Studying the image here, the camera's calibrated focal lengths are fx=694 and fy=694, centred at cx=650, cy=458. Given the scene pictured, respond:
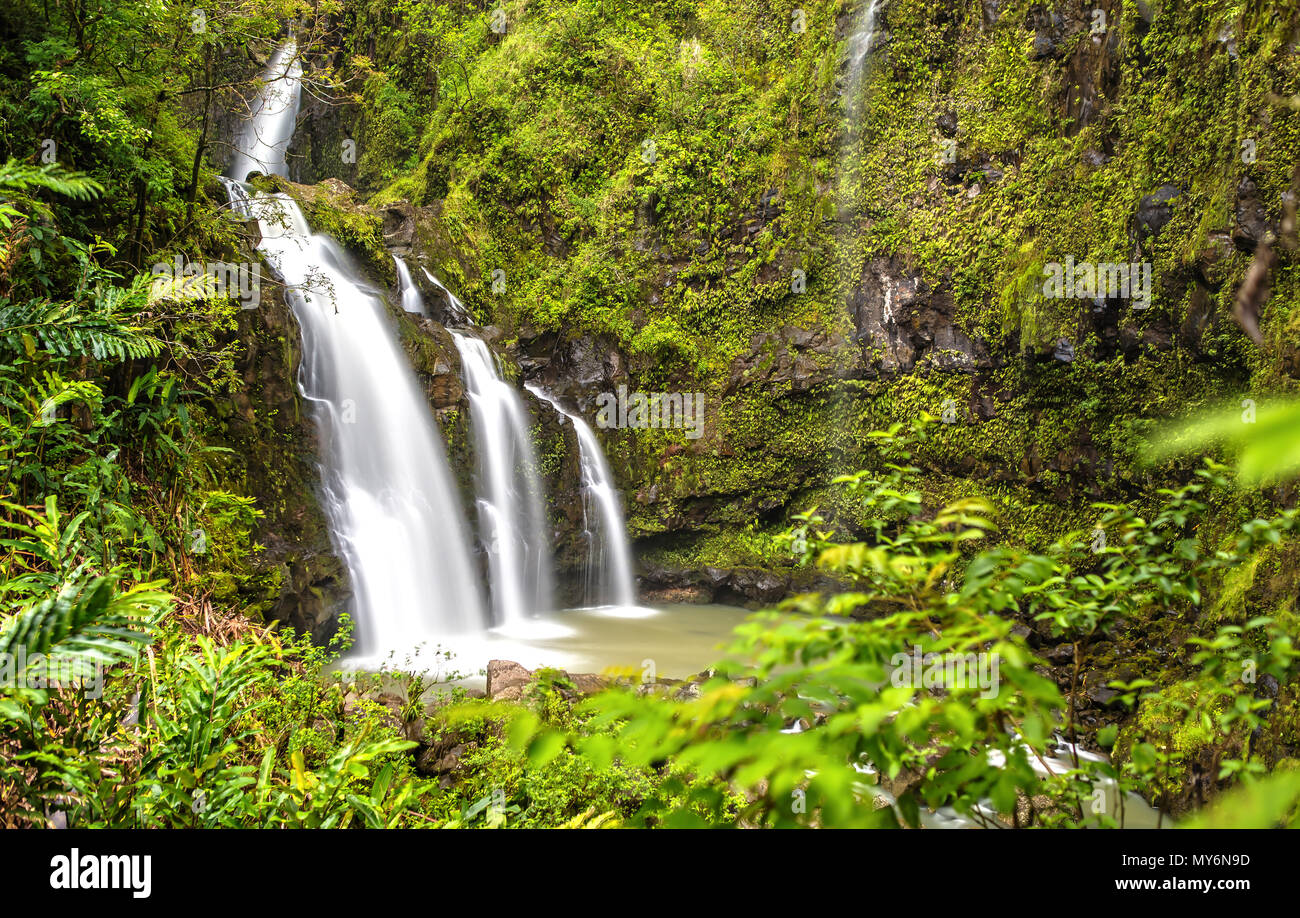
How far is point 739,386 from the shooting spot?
13938 millimetres

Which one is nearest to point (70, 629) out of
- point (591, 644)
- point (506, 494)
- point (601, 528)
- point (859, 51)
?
point (591, 644)

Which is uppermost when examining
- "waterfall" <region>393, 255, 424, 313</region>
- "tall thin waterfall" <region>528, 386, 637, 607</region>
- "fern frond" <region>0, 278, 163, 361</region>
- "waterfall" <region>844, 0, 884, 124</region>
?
"waterfall" <region>844, 0, 884, 124</region>

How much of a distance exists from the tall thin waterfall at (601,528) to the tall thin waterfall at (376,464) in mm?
2660

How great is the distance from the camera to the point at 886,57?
13367mm

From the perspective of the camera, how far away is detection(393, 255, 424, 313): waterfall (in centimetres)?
1312

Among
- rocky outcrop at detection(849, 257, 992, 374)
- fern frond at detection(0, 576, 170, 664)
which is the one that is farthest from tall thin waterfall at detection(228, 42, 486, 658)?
rocky outcrop at detection(849, 257, 992, 374)

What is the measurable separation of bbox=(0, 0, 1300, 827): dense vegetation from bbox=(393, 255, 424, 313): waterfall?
40cm

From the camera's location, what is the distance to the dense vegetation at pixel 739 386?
175cm

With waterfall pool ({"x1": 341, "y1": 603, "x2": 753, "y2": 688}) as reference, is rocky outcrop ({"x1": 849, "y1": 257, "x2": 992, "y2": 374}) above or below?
above

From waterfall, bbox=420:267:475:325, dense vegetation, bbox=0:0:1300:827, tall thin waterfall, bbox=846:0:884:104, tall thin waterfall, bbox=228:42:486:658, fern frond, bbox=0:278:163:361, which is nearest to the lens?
dense vegetation, bbox=0:0:1300:827

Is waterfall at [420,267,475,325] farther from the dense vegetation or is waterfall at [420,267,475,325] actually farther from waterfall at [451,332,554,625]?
waterfall at [451,332,554,625]

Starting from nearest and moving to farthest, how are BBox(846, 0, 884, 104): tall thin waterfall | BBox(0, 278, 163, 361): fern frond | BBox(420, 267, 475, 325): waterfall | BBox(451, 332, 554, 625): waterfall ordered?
BBox(0, 278, 163, 361): fern frond
BBox(451, 332, 554, 625): waterfall
BBox(846, 0, 884, 104): tall thin waterfall
BBox(420, 267, 475, 325): waterfall

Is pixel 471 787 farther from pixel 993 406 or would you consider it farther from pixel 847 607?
pixel 993 406

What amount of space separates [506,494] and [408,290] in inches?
175
